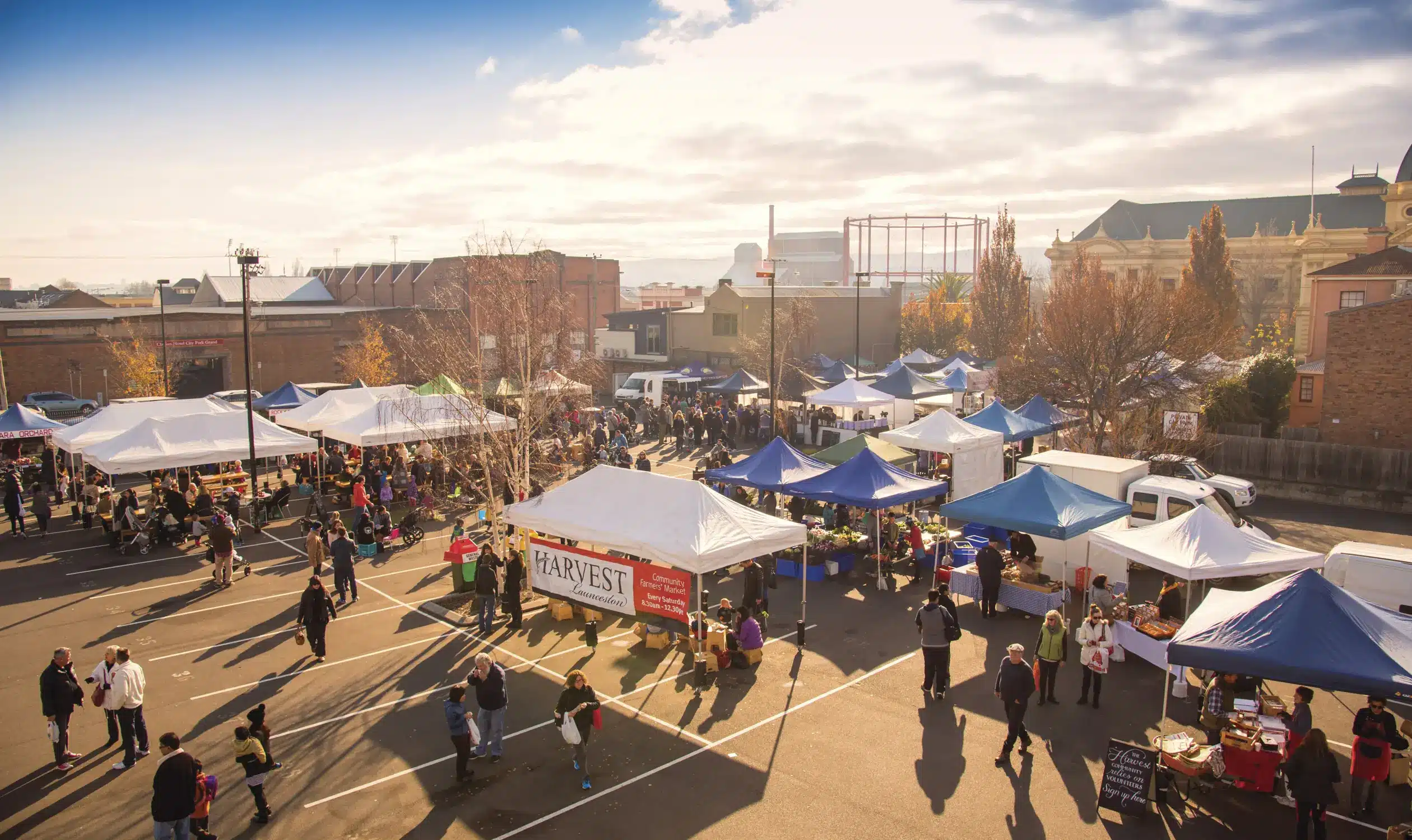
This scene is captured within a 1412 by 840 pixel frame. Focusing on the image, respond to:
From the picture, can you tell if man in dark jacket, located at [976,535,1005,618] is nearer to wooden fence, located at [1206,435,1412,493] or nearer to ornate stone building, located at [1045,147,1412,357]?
wooden fence, located at [1206,435,1412,493]

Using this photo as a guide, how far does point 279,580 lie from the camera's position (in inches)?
689

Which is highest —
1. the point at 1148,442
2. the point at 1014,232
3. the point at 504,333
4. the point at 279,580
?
the point at 1014,232

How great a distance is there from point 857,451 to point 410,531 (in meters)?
10.7

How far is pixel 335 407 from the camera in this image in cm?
2695

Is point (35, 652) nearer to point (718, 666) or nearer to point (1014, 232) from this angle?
point (718, 666)

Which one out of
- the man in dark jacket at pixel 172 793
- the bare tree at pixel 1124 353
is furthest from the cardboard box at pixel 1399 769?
the bare tree at pixel 1124 353

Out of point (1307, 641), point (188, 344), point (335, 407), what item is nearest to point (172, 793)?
point (1307, 641)

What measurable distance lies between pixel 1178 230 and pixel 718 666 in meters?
88.9

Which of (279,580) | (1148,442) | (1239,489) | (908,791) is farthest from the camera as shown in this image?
(1148,442)

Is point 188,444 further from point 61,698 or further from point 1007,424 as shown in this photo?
point 1007,424

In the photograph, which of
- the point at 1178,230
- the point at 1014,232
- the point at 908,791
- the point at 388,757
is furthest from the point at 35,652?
the point at 1178,230

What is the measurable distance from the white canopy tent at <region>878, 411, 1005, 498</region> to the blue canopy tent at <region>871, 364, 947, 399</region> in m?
9.56

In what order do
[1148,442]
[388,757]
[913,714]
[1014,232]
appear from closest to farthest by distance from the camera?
[388,757]
[913,714]
[1148,442]
[1014,232]

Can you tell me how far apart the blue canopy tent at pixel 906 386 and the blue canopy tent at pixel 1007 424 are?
7.22 meters
